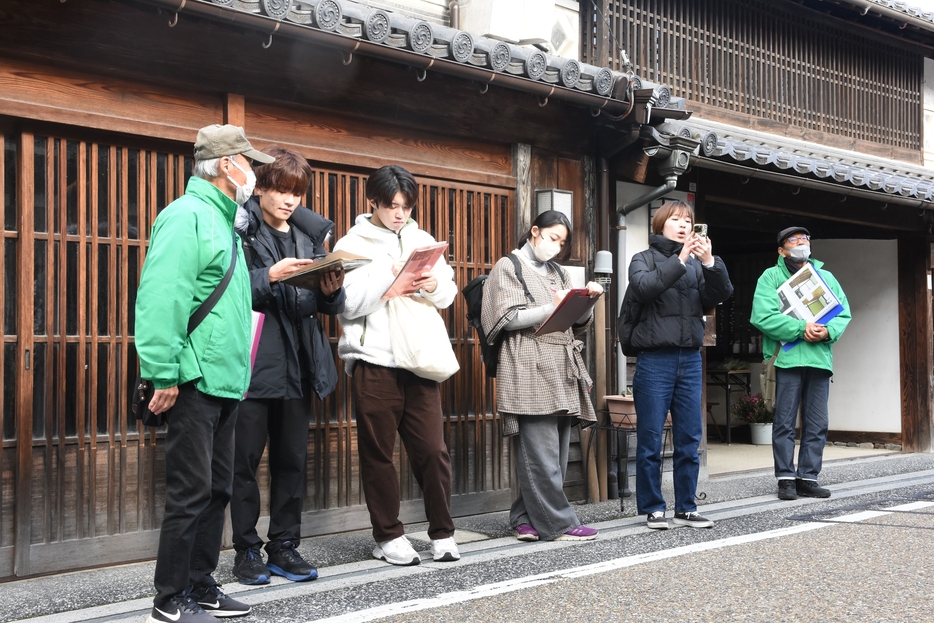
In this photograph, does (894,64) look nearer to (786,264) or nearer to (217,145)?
(786,264)

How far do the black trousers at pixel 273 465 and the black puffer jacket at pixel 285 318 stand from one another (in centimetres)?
11

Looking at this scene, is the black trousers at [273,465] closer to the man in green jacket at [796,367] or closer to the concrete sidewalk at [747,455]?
the man in green jacket at [796,367]

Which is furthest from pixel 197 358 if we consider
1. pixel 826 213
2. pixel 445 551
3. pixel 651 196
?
pixel 826 213

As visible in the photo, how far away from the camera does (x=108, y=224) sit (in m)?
5.47

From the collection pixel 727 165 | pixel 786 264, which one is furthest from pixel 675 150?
pixel 786 264

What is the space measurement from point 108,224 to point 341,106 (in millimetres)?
1766

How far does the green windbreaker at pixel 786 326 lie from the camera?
26.9 ft

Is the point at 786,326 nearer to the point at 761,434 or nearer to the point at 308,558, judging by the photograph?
the point at 308,558

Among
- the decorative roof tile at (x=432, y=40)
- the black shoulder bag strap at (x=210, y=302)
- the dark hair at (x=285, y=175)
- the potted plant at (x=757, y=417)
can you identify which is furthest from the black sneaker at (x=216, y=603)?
the potted plant at (x=757, y=417)

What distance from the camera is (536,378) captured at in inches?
245

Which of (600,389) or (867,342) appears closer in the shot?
(600,389)

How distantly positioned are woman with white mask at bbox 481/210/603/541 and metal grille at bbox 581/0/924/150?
11.5ft

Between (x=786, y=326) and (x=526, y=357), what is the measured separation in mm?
3011

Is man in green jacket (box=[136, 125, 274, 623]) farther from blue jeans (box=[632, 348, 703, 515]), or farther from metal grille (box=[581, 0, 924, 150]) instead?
metal grille (box=[581, 0, 924, 150])
